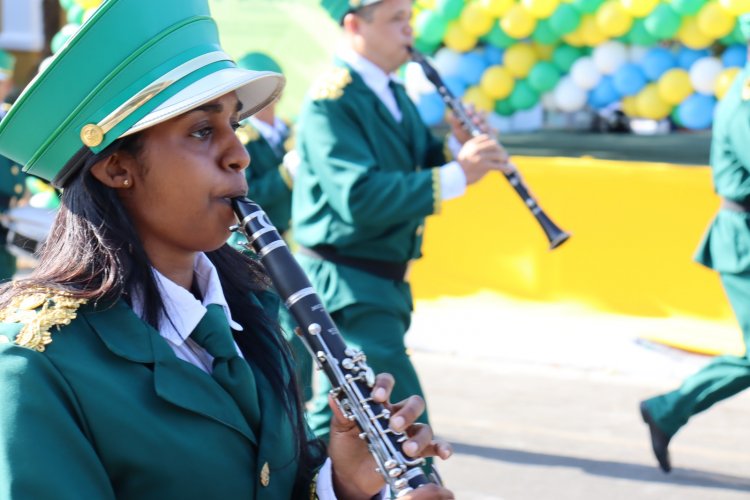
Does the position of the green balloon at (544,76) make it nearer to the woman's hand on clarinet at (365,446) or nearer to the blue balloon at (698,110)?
the blue balloon at (698,110)

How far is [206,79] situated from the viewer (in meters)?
1.71

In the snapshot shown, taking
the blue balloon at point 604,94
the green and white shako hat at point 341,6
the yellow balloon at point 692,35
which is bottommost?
Answer: the blue balloon at point 604,94

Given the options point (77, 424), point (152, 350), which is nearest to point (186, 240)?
point (152, 350)

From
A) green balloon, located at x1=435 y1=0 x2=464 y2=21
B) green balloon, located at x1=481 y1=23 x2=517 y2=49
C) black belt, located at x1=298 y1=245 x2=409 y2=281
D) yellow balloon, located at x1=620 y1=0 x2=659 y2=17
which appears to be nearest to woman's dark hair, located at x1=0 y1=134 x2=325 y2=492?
black belt, located at x1=298 y1=245 x2=409 y2=281

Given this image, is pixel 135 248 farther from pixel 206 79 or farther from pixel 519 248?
pixel 519 248

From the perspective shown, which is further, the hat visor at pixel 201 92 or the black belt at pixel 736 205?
the black belt at pixel 736 205

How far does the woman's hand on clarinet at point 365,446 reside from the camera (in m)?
1.77

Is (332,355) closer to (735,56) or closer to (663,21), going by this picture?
(663,21)

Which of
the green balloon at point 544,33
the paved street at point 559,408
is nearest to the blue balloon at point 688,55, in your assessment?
the green balloon at point 544,33

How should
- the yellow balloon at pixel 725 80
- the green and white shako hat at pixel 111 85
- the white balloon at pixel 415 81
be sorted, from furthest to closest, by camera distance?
the white balloon at pixel 415 81
the yellow balloon at pixel 725 80
the green and white shako hat at pixel 111 85

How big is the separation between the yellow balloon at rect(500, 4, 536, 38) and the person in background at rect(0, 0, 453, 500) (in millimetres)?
7157

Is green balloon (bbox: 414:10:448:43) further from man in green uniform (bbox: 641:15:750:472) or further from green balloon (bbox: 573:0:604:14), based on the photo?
man in green uniform (bbox: 641:15:750:472)

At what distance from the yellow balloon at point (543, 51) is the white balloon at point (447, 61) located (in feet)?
2.07

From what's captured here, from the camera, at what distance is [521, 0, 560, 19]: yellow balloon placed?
8.46 m
